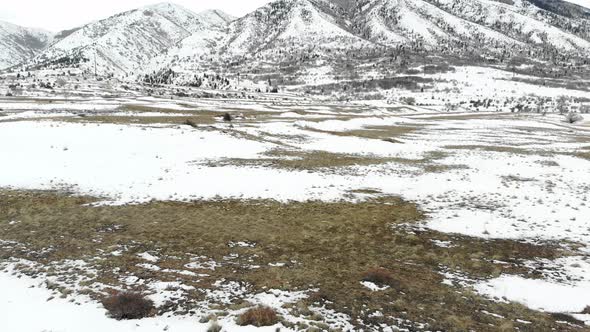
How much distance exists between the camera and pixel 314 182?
28266 mm

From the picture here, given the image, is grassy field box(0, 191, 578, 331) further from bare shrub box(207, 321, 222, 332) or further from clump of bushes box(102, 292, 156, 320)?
bare shrub box(207, 321, 222, 332)

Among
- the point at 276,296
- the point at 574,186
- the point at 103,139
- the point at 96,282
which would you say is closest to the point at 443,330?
the point at 276,296

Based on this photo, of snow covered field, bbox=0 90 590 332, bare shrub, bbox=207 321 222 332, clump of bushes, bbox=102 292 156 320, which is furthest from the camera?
snow covered field, bbox=0 90 590 332

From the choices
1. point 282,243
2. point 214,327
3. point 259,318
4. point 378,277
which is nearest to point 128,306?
point 214,327

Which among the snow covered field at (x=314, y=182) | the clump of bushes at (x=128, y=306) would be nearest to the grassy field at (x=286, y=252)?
Answer: the clump of bushes at (x=128, y=306)

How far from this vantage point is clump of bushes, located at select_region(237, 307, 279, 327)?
421 inches

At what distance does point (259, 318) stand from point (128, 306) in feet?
11.9

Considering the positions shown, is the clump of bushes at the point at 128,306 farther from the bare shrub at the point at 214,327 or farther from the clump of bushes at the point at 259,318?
the clump of bushes at the point at 259,318

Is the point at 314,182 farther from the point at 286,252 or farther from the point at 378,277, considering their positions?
the point at 378,277

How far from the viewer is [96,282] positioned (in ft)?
42.7

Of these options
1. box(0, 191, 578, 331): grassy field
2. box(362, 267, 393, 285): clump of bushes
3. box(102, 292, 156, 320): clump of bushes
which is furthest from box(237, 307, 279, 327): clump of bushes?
box(362, 267, 393, 285): clump of bushes

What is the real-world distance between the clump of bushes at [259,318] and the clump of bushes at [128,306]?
2550 millimetres

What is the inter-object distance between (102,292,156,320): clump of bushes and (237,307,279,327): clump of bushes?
100 inches

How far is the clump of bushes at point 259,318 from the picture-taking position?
10695 millimetres
